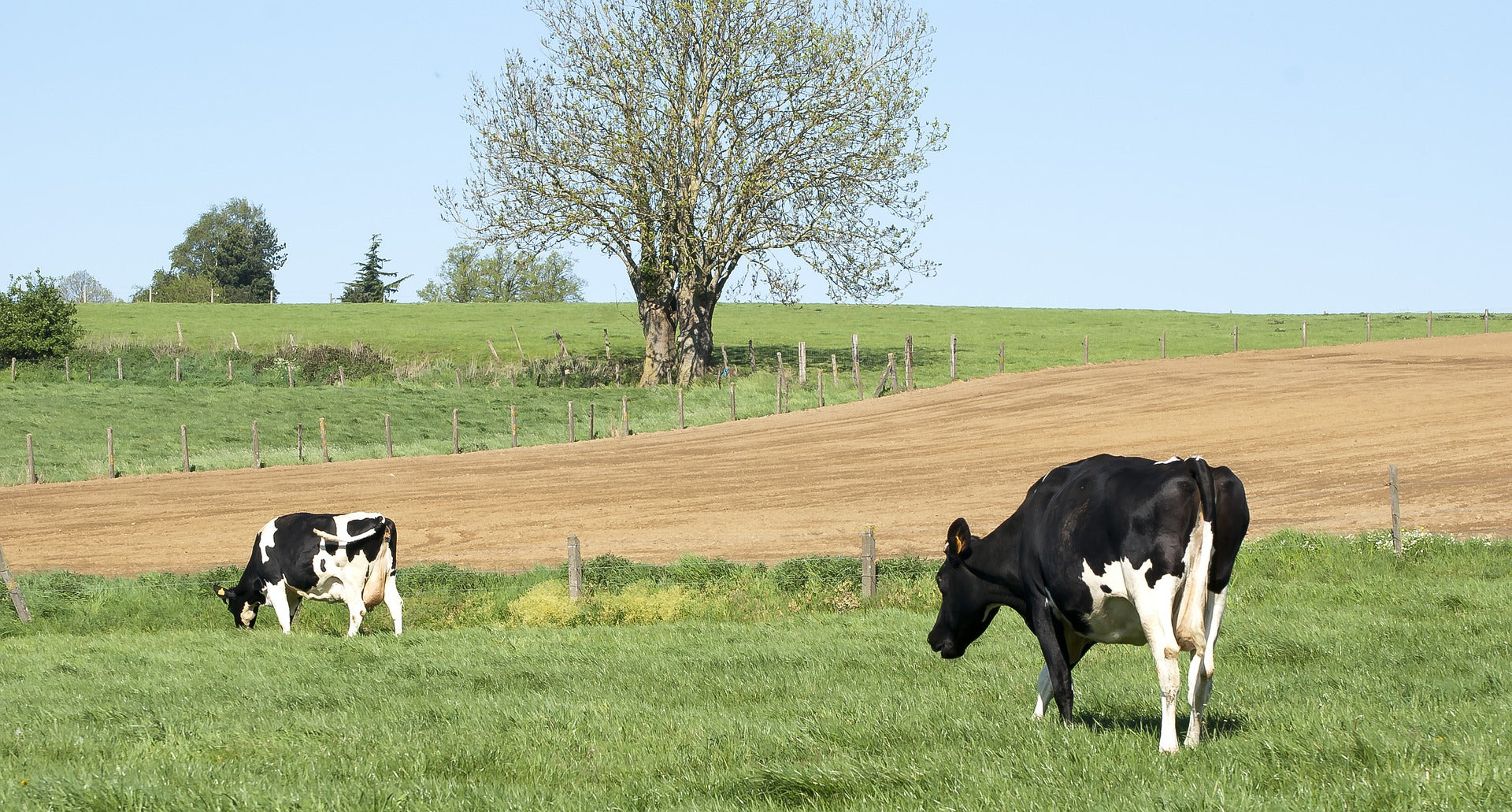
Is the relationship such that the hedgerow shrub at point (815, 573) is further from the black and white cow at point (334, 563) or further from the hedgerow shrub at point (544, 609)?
the black and white cow at point (334, 563)

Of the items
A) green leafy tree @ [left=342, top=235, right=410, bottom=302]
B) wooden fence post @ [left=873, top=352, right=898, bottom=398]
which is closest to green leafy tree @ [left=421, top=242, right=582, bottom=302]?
green leafy tree @ [left=342, top=235, right=410, bottom=302]

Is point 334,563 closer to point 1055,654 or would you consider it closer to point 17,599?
→ point 17,599

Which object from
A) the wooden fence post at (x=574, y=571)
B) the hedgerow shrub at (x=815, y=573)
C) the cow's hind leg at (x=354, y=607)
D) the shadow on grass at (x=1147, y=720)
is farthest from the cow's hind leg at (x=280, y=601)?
the shadow on grass at (x=1147, y=720)

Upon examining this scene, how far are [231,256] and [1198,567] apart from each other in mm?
136950

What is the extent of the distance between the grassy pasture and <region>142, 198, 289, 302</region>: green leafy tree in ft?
398

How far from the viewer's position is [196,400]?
170 ft

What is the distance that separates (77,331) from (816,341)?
122 feet

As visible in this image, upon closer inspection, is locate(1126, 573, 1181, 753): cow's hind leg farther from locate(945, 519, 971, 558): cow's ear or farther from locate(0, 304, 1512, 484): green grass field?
locate(0, 304, 1512, 484): green grass field

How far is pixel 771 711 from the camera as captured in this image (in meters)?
9.72

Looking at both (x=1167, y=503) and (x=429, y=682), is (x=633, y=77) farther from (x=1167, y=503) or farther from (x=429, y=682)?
(x=1167, y=503)

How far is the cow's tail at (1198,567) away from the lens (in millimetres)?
7293

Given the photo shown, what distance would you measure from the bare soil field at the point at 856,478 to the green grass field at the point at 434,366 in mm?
4442

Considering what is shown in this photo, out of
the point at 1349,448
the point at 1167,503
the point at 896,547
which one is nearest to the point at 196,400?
the point at 896,547

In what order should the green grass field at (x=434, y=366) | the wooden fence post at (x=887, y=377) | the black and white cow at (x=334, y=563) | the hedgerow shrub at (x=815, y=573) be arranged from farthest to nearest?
1. the wooden fence post at (x=887, y=377)
2. the green grass field at (x=434, y=366)
3. the hedgerow shrub at (x=815, y=573)
4. the black and white cow at (x=334, y=563)
